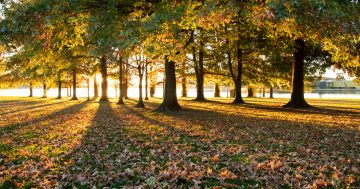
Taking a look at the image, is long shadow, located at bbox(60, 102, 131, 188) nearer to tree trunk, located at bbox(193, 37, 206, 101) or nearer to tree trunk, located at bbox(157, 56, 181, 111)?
tree trunk, located at bbox(157, 56, 181, 111)

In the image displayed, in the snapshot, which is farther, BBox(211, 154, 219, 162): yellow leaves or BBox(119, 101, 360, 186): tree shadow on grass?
BBox(119, 101, 360, 186): tree shadow on grass

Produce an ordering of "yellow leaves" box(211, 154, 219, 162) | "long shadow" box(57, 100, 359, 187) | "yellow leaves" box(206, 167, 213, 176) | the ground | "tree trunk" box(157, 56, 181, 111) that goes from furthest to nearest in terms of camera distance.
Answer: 1. "tree trunk" box(157, 56, 181, 111)
2. "long shadow" box(57, 100, 359, 187)
3. "yellow leaves" box(211, 154, 219, 162)
4. "yellow leaves" box(206, 167, 213, 176)
5. the ground

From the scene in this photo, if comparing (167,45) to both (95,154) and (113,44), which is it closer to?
(113,44)

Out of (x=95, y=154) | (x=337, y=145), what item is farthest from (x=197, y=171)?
(x=337, y=145)

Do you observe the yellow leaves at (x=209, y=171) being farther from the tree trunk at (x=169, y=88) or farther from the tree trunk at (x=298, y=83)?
the tree trunk at (x=298, y=83)

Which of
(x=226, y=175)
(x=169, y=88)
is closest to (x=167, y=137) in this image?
(x=226, y=175)

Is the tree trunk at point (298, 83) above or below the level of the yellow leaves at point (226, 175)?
above

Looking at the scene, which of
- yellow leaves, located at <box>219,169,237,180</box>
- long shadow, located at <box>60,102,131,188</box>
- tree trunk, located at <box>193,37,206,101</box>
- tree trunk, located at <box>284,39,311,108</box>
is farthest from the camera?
tree trunk, located at <box>193,37,206,101</box>

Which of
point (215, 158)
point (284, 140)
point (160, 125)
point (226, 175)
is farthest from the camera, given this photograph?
point (160, 125)

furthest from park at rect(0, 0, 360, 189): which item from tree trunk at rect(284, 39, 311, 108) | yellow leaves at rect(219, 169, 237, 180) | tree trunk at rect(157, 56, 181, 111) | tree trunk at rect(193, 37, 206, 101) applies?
tree trunk at rect(193, 37, 206, 101)

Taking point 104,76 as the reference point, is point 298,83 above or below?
below

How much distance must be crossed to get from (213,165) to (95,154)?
358cm

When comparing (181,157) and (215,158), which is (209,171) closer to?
(215,158)

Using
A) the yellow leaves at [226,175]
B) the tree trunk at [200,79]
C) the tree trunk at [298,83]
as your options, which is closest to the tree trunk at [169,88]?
the tree trunk at [298,83]
